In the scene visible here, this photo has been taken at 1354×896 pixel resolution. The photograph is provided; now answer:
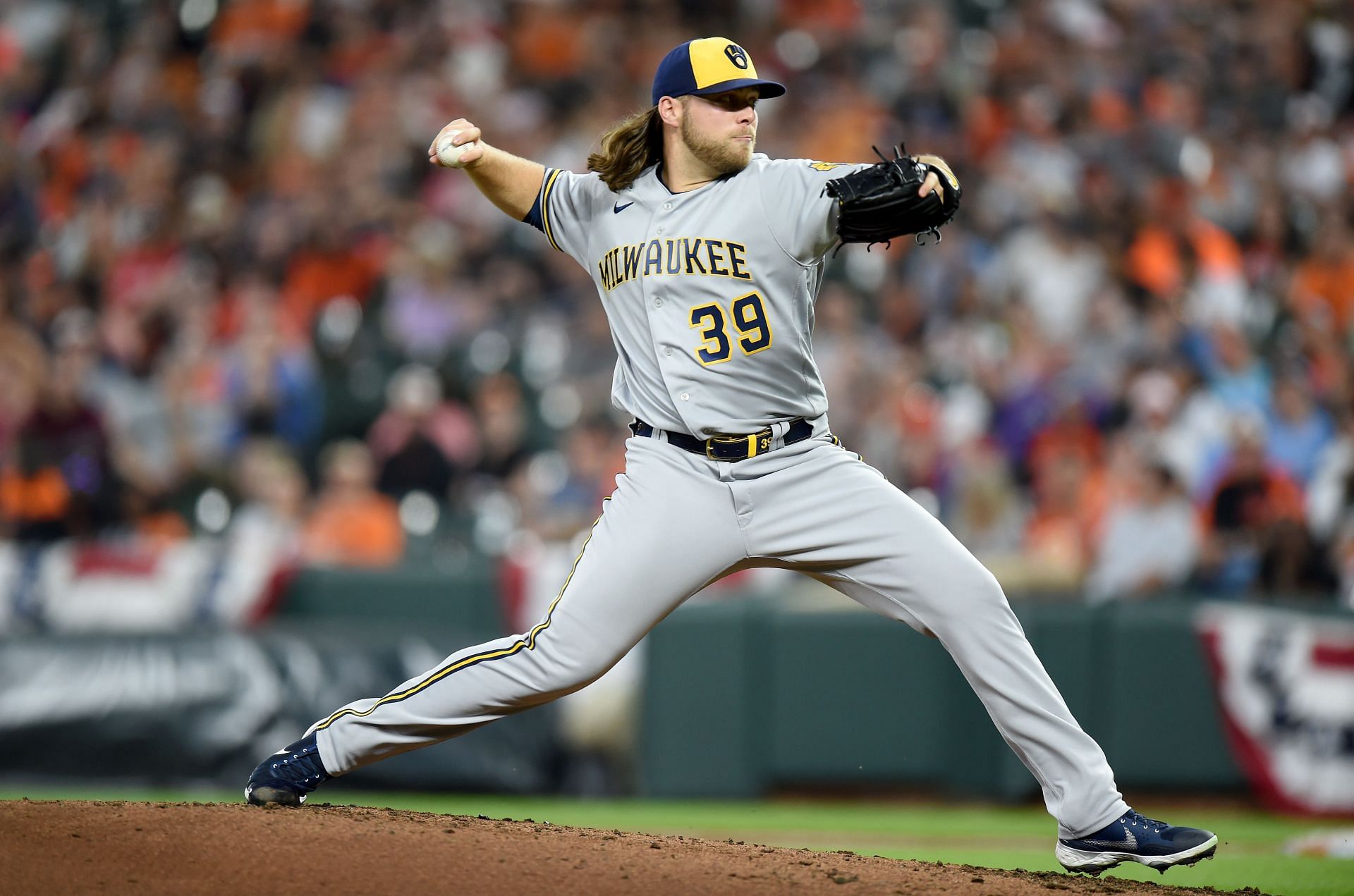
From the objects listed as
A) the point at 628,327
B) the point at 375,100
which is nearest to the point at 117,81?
the point at 375,100

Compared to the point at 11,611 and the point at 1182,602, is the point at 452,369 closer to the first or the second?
the point at 11,611

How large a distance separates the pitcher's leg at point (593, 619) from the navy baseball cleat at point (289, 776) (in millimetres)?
75

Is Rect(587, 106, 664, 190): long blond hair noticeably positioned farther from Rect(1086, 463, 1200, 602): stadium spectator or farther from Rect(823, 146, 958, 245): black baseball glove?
Rect(1086, 463, 1200, 602): stadium spectator

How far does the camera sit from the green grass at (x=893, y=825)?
6004 mm

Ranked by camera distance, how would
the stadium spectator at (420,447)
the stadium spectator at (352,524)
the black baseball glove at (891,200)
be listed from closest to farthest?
the black baseball glove at (891,200) < the stadium spectator at (352,524) < the stadium spectator at (420,447)

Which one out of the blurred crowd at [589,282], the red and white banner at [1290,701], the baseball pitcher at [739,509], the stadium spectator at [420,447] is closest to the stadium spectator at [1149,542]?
the blurred crowd at [589,282]

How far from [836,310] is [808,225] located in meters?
6.09

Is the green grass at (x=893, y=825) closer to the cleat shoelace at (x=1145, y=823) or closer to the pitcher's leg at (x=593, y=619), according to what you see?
the cleat shoelace at (x=1145, y=823)

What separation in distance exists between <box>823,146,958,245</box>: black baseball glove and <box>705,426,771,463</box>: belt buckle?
55cm

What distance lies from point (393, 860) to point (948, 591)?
4.98 ft

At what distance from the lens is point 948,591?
13.8 feet

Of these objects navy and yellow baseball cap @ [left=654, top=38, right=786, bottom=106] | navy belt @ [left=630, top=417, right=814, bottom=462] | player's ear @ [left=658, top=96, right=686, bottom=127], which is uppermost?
navy and yellow baseball cap @ [left=654, top=38, right=786, bottom=106]

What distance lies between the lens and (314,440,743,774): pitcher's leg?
4.17 m

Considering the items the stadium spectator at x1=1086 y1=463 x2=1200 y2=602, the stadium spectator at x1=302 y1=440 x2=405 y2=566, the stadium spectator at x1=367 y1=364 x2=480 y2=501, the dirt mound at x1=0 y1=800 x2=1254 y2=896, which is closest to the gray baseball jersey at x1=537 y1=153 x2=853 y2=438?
the dirt mound at x1=0 y1=800 x2=1254 y2=896
